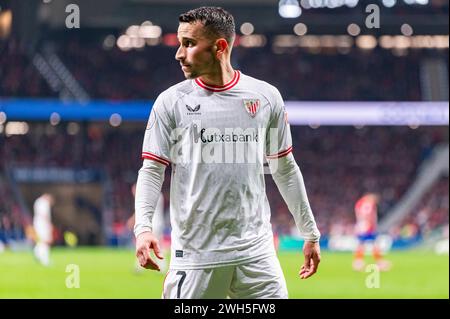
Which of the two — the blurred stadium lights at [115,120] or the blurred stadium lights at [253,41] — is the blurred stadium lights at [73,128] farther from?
the blurred stadium lights at [253,41]

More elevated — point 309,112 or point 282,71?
point 282,71

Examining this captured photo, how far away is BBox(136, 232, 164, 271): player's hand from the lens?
14.6ft

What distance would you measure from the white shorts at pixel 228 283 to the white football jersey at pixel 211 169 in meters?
0.04

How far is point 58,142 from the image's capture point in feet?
126

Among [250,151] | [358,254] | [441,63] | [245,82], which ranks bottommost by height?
[358,254]

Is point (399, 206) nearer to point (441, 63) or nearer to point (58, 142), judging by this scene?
point (441, 63)

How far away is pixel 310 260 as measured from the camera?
4941mm

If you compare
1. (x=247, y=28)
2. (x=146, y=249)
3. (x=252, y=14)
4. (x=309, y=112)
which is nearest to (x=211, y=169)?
(x=146, y=249)

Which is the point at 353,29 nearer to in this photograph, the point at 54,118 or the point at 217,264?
the point at 54,118

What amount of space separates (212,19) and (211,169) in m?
0.76

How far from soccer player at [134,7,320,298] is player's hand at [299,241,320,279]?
0.51 feet

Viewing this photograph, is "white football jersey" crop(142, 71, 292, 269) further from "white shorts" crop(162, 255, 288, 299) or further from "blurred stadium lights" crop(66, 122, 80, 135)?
"blurred stadium lights" crop(66, 122, 80, 135)

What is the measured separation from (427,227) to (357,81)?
7906 millimetres
